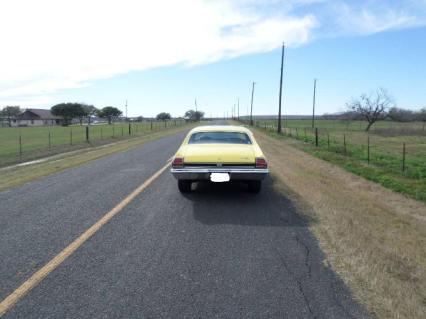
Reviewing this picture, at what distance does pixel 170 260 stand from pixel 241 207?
269 centimetres

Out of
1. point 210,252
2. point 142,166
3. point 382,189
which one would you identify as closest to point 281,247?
point 210,252

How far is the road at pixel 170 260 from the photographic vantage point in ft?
10.4

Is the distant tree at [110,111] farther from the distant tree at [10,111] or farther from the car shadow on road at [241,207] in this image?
the car shadow on road at [241,207]

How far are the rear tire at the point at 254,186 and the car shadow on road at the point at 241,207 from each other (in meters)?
0.10

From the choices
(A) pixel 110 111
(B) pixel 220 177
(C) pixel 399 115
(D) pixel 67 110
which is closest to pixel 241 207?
(B) pixel 220 177

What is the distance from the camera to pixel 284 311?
10.2ft

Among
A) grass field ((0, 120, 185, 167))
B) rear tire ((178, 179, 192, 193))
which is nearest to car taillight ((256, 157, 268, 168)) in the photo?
rear tire ((178, 179, 192, 193))

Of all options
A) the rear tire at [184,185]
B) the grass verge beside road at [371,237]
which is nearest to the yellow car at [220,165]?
the rear tire at [184,185]

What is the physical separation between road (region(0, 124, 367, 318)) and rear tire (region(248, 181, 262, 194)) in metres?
0.31

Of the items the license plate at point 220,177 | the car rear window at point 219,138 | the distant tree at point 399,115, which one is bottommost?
the license plate at point 220,177

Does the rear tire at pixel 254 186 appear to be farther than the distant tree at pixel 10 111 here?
No

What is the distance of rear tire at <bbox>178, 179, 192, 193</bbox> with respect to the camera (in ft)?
24.8

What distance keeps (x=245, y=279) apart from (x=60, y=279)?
1811mm

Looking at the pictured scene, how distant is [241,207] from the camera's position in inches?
262
